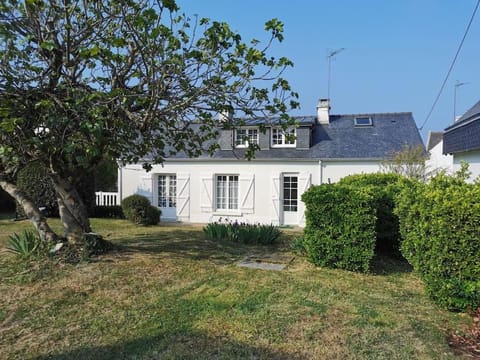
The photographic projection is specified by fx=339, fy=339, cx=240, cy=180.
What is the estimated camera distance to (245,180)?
1417 centimetres

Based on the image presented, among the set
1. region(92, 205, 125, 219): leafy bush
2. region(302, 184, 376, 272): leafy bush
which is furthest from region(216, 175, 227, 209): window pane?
region(302, 184, 376, 272): leafy bush

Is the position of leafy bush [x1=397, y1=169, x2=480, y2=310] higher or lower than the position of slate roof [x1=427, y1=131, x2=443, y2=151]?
lower

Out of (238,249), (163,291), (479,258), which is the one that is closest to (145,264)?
(163,291)

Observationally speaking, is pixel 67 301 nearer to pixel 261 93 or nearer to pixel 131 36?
pixel 131 36

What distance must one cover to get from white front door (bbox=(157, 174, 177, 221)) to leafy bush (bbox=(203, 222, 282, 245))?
7.05 metres

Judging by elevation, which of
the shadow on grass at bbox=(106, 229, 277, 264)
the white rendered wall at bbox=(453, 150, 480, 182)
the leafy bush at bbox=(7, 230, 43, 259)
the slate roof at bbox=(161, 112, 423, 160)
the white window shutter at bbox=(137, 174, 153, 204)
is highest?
the slate roof at bbox=(161, 112, 423, 160)

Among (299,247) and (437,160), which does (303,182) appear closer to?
A: (437,160)

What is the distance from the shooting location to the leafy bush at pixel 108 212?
1391cm

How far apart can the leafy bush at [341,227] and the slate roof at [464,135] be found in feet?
5.14

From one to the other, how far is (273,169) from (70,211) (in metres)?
8.98

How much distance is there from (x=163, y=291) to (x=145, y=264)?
51.0 inches

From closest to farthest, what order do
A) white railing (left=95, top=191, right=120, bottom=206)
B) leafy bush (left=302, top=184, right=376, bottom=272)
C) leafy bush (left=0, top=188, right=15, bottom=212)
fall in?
leafy bush (left=302, top=184, right=376, bottom=272) < leafy bush (left=0, top=188, right=15, bottom=212) < white railing (left=95, top=191, right=120, bottom=206)

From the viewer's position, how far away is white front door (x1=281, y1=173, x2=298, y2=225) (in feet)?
45.5

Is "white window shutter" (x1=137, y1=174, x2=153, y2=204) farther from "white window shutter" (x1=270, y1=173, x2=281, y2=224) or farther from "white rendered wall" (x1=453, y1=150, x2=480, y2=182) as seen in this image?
"white rendered wall" (x1=453, y1=150, x2=480, y2=182)
